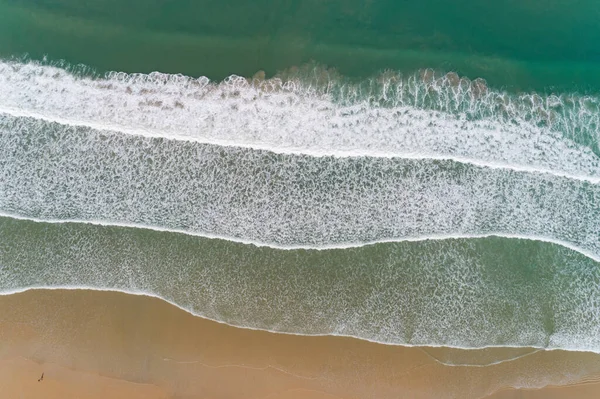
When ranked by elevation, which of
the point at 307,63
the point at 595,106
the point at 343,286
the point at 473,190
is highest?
the point at 595,106

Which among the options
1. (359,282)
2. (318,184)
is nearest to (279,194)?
(318,184)

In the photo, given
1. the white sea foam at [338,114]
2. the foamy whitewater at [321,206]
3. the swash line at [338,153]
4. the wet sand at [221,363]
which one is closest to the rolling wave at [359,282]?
the foamy whitewater at [321,206]

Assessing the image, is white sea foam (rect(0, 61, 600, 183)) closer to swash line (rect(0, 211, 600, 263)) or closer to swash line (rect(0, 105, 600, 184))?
swash line (rect(0, 105, 600, 184))

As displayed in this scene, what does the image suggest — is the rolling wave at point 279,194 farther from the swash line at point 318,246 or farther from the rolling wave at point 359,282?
the rolling wave at point 359,282

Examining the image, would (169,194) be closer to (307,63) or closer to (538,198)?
(307,63)

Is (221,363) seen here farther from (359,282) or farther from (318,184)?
(318,184)

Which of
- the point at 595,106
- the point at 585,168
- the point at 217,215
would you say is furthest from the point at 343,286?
the point at 595,106

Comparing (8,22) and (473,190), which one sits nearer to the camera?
(473,190)
